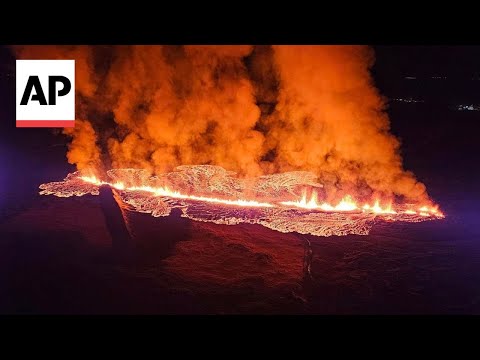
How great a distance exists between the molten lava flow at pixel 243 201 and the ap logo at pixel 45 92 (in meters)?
2.07

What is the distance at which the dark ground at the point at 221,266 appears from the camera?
3.91 m

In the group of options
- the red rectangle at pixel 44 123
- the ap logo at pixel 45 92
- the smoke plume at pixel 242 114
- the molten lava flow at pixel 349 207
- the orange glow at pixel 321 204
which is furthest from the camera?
the smoke plume at pixel 242 114

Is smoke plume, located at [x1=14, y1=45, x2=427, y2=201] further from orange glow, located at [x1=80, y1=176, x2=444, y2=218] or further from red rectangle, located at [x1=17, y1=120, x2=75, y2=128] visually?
red rectangle, located at [x1=17, y1=120, x2=75, y2=128]

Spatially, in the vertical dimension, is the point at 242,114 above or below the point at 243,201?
above

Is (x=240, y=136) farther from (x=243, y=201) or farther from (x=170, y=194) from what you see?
(x=170, y=194)

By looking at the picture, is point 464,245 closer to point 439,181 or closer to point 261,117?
point 439,181

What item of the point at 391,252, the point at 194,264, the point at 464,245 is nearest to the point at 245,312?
the point at 194,264

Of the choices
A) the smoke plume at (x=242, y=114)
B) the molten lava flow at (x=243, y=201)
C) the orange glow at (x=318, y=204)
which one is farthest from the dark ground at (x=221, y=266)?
the smoke plume at (x=242, y=114)

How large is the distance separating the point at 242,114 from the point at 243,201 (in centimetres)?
183

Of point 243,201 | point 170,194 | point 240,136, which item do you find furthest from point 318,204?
point 170,194

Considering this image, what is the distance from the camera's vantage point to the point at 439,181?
8.60m

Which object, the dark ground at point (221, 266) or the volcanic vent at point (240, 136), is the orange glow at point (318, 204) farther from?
the dark ground at point (221, 266)

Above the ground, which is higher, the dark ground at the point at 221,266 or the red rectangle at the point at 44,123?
the red rectangle at the point at 44,123

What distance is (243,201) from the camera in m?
6.84
